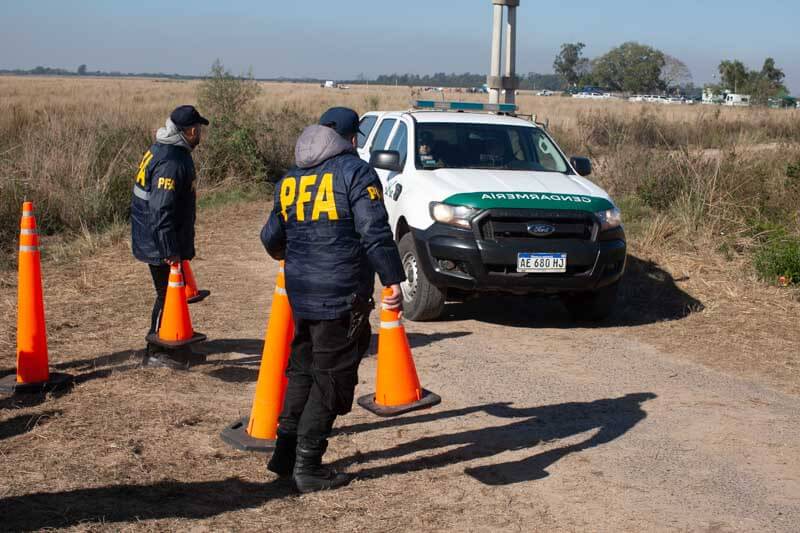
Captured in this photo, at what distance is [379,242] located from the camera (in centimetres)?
425

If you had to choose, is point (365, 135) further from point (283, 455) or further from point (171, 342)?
point (283, 455)

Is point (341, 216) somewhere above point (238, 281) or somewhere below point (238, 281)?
above

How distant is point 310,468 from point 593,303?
457 cm

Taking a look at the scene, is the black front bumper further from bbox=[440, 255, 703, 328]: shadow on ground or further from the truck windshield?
the truck windshield

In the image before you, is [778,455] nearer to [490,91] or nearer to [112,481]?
[112,481]

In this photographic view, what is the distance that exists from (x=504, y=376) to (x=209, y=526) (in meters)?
3.09

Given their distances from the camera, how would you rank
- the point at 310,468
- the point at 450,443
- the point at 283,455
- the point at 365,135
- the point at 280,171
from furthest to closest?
the point at 280,171 → the point at 365,135 → the point at 450,443 → the point at 283,455 → the point at 310,468

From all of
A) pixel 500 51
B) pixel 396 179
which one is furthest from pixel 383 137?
pixel 500 51

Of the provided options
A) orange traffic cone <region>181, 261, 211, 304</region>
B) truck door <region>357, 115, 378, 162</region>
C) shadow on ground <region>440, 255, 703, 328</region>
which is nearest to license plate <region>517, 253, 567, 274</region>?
shadow on ground <region>440, 255, 703, 328</region>

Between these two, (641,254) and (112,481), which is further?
(641,254)

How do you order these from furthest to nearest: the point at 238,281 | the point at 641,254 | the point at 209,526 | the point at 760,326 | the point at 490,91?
1. the point at 490,91
2. the point at 641,254
3. the point at 238,281
4. the point at 760,326
5. the point at 209,526

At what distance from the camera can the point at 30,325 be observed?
20.0ft

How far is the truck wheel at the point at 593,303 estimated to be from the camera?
8508 mm

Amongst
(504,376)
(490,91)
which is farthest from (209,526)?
(490,91)
